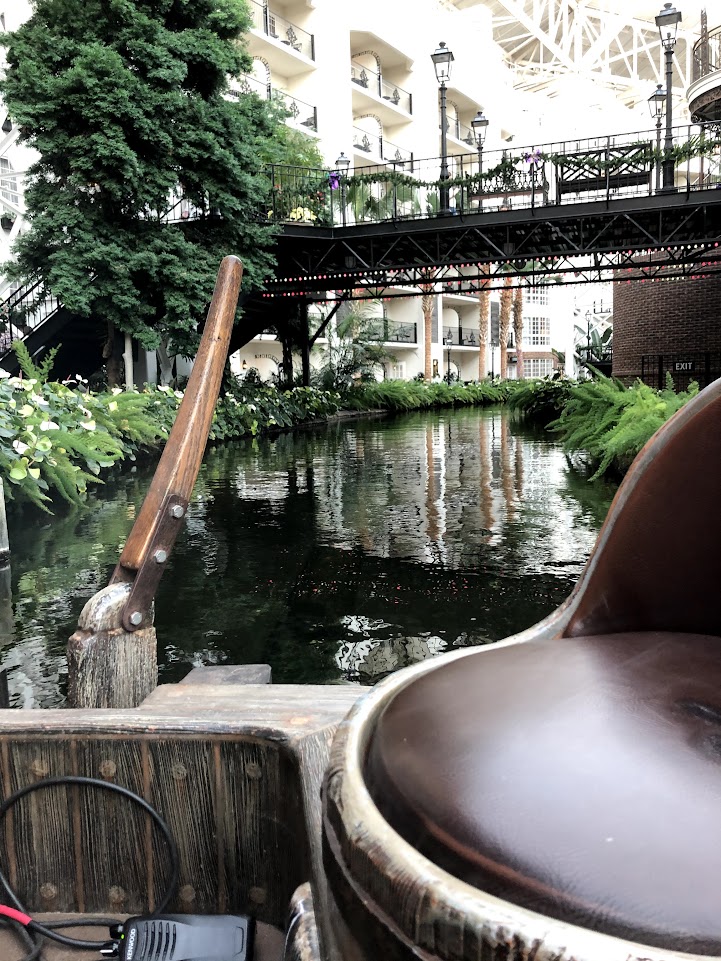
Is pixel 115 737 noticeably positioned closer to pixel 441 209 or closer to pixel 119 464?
pixel 119 464

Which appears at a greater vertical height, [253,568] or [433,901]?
[433,901]

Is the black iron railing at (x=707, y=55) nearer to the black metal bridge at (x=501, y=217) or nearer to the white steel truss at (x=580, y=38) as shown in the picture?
the black metal bridge at (x=501, y=217)

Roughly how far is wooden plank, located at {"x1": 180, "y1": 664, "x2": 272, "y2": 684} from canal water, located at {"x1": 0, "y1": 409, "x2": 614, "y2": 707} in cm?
156

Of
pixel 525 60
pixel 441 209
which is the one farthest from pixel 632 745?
pixel 525 60

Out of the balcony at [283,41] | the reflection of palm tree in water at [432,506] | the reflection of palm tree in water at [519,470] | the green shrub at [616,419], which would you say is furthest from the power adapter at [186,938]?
the balcony at [283,41]

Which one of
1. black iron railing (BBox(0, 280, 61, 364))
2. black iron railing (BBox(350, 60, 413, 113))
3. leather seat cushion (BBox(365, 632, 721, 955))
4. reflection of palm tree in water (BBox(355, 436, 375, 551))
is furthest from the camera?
black iron railing (BBox(350, 60, 413, 113))

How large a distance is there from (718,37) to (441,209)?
8.01 meters

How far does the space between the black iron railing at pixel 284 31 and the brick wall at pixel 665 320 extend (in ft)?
60.7

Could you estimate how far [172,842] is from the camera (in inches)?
63.0

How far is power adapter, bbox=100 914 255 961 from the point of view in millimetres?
1441

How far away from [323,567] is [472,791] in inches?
212

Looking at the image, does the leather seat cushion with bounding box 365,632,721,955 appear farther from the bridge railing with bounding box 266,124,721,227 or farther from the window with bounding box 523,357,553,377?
the window with bounding box 523,357,553,377

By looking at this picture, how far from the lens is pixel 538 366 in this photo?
63906 millimetres

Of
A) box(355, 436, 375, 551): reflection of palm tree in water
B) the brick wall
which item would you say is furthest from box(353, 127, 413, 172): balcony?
box(355, 436, 375, 551): reflection of palm tree in water
